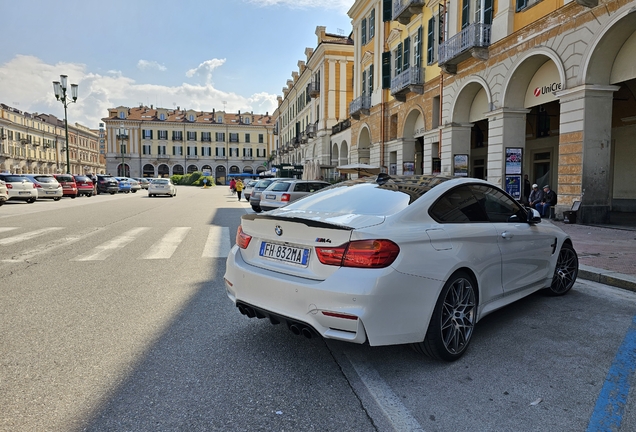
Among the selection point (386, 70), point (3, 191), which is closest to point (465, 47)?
point (386, 70)

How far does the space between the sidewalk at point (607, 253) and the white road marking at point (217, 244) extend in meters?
5.86

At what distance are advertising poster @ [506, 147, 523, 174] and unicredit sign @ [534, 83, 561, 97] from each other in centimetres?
200

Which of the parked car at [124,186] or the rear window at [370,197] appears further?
the parked car at [124,186]

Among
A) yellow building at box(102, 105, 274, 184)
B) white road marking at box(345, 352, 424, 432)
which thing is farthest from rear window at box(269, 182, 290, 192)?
yellow building at box(102, 105, 274, 184)

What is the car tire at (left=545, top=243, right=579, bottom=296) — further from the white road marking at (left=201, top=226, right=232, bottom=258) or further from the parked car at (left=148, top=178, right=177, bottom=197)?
the parked car at (left=148, top=178, right=177, bottom=197)

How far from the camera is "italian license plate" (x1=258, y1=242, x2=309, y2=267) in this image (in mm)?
3449

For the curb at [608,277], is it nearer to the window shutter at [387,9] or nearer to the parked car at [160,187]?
the window shutter at [387,9]

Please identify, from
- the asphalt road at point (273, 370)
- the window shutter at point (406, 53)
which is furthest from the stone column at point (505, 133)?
the asphalt road at point (273, 370)

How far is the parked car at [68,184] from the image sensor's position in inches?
1192

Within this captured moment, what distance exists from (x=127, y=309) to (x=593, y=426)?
4.39m

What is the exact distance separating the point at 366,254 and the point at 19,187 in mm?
26056

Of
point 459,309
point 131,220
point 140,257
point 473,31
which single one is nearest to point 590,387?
point 459,309

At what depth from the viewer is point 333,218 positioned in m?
3.51

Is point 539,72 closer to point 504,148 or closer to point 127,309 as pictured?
point 504,148
